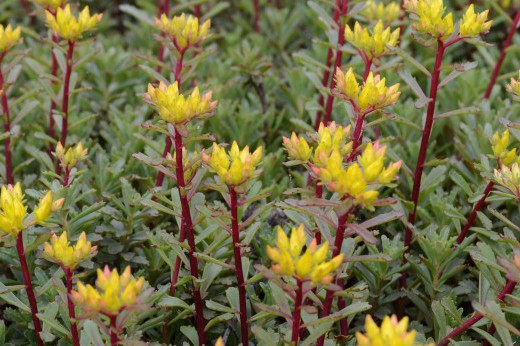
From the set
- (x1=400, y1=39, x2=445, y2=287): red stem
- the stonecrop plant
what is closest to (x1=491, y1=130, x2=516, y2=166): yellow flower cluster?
the stonecrop plant

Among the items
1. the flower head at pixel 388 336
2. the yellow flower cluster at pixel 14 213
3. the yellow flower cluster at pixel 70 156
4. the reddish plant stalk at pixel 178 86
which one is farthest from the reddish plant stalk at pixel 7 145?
the flower head at pixel 388 336

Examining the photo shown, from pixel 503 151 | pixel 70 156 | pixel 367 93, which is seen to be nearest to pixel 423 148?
pixel 503 151

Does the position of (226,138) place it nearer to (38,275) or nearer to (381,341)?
(38,275)

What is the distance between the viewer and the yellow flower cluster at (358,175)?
1577 mm

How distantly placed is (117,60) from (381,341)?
251cm

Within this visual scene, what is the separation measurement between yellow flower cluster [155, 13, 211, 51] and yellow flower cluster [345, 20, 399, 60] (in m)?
0.55

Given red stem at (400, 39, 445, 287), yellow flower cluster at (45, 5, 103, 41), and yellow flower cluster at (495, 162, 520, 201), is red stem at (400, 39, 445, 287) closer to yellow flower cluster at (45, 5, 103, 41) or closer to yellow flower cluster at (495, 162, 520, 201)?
yellow flower cluster at (495, 162, 520, 201)

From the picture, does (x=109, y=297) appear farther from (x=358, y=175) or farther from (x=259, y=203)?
(x=259, y=203)

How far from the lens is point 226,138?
3.17 m

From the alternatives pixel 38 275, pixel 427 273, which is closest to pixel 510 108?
pixel 427 273

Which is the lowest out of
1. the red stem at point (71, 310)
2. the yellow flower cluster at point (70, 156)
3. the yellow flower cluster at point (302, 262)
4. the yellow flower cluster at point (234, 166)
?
the red stem at point (71, 310)

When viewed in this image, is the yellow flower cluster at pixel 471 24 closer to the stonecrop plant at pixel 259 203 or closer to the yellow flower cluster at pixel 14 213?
the stonecrop plant at pixel 259 203

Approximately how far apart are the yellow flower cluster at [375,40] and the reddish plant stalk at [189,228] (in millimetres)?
814

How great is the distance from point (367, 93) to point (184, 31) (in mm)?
829
